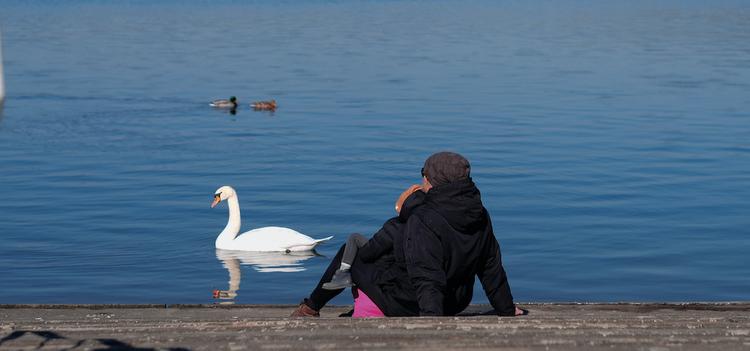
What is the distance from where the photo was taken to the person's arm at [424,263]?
8.44 metres

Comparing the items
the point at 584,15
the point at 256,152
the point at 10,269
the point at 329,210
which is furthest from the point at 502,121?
the point at 584,15

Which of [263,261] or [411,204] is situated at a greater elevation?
[411,204]

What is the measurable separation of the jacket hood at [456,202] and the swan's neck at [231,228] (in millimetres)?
9394

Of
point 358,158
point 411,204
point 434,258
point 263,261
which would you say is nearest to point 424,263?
point 434,258

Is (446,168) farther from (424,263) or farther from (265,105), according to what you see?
(265,105)

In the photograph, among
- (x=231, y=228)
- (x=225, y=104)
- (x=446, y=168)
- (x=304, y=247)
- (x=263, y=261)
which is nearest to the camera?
(x=446, y=168)

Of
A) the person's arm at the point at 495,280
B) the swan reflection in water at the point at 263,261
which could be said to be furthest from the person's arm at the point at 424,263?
the swan reflection in water at the point at 263,261

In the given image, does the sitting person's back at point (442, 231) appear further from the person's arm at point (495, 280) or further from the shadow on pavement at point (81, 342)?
the shadow on pavement at point (81, 342)

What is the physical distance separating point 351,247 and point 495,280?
1.00 m

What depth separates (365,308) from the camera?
9.05m

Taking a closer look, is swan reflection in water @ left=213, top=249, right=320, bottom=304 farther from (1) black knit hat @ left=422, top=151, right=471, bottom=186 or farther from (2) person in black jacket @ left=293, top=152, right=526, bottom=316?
(1) black knit hat @ left=422, top=151, right=471, bottom=186

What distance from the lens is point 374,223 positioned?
19406 mm

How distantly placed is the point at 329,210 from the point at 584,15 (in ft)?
259

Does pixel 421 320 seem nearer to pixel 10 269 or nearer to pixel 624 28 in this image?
pixel 10 269
